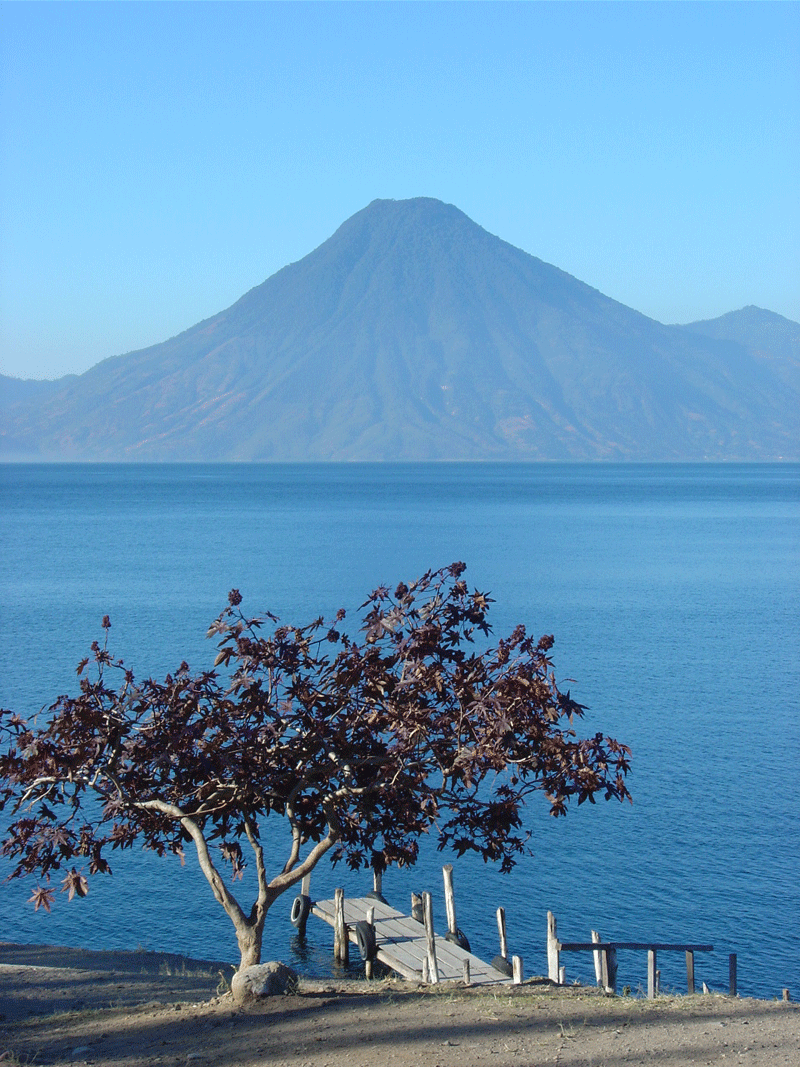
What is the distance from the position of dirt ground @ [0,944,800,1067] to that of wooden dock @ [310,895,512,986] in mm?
5392

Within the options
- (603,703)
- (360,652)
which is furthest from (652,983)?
(603,703)

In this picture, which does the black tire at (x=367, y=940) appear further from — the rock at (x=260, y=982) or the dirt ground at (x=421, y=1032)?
the rock at (x=260, y=982)

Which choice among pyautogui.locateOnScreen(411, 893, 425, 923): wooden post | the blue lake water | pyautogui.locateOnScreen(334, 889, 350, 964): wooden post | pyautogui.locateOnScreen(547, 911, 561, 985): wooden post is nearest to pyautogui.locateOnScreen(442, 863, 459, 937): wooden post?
pyautogui.locateOnScreen(411, 893, 425, 923): wooden post

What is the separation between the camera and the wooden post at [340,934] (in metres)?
24.9

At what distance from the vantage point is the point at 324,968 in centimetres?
2483

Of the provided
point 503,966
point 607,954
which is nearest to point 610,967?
point 607,954

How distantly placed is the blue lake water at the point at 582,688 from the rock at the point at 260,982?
11357mm

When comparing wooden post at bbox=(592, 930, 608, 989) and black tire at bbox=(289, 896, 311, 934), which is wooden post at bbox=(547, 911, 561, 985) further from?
black tire at bbox=(289, 896, 311, 934)

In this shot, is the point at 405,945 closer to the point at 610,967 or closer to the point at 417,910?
the point at 417,910

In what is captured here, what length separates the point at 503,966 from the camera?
70.7ft

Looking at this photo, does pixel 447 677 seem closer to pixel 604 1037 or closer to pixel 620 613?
pixel 604 1037

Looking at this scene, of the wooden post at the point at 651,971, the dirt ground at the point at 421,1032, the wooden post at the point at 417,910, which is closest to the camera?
the dirt ground at the point at 421,1032

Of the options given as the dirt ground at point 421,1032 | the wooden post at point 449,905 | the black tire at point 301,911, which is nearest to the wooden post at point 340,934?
the black tire at point 301,911

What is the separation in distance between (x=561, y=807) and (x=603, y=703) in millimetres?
36934
